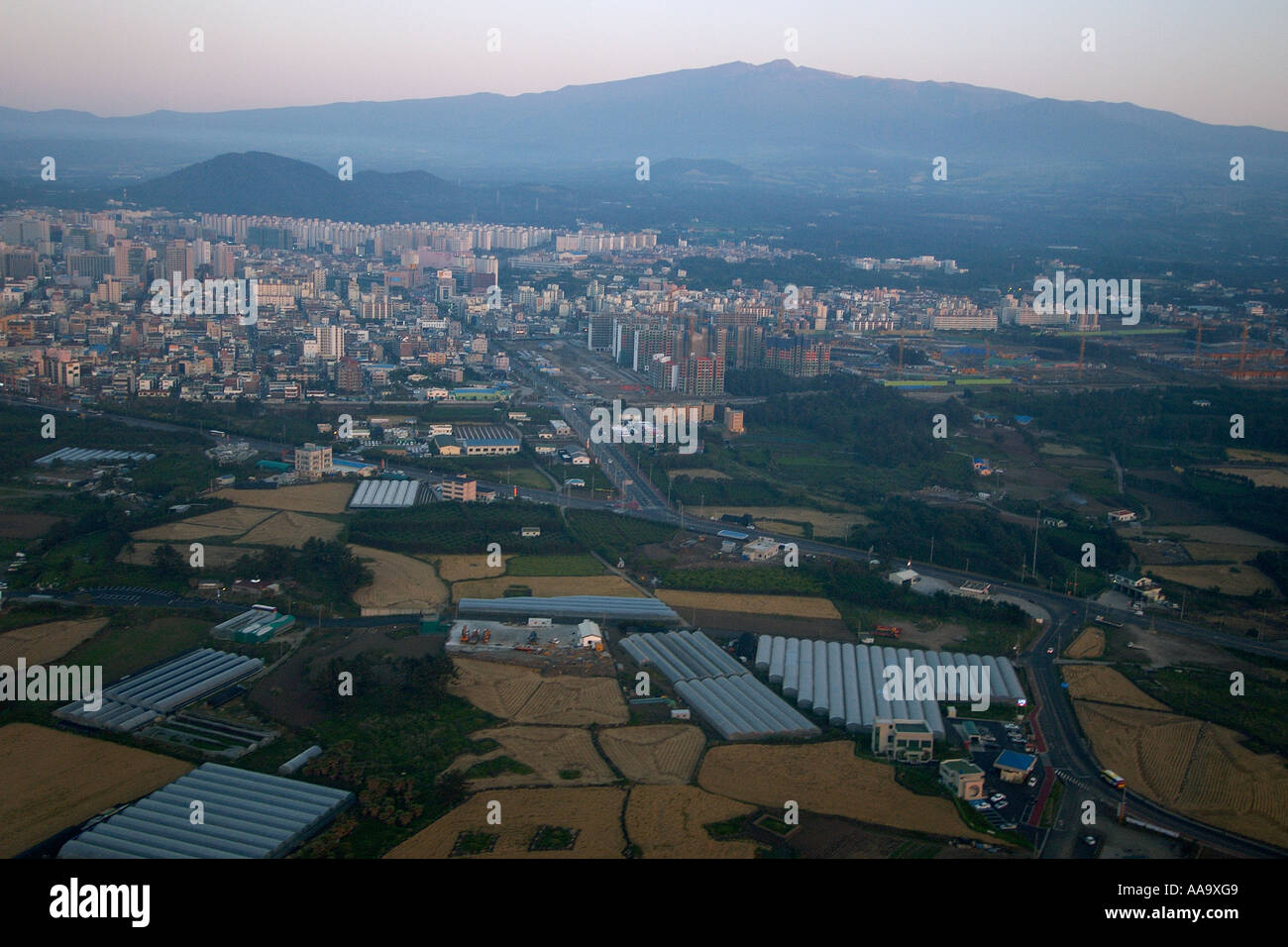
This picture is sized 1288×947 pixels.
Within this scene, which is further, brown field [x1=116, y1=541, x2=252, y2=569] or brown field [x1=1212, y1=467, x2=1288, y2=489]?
brown field [x1=1212, y1=467, x2=1288, y2=489]

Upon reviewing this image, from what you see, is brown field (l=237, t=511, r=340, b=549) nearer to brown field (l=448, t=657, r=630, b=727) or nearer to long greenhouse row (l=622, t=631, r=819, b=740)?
brown field (l=448, t=657, r=630, b=727)

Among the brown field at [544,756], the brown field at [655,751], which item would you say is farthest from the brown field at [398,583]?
the brown field at [655,751]

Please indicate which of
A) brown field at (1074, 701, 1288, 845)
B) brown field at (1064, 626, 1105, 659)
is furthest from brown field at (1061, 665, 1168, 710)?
brown field at (1064, 626, 1105, 659)

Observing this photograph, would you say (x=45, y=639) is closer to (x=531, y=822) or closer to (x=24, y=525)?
(x=24, y=525)

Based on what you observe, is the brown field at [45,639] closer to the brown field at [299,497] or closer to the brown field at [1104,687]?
the brown field at [299,497]

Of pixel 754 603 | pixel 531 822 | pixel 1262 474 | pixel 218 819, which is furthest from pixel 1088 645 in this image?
pixel 1262 474
